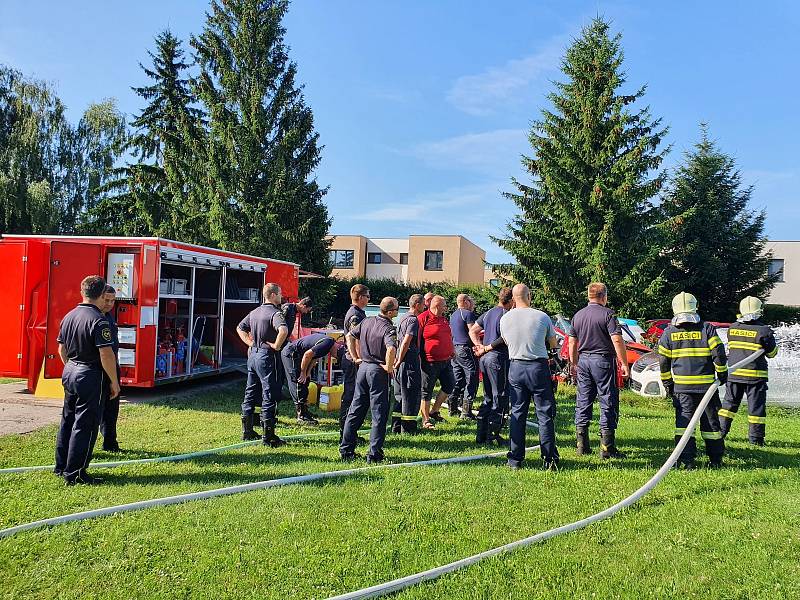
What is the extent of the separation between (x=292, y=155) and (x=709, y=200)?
18238mm

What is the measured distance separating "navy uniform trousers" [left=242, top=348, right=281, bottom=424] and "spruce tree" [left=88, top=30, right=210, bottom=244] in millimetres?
18992

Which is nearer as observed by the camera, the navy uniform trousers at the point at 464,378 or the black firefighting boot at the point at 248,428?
the black firefighting boot at the point at 248,428

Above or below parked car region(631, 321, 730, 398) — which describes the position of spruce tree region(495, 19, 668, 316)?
above

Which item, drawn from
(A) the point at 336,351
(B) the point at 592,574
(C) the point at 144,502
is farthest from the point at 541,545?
(A) the point at 336,351

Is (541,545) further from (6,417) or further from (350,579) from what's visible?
(6,417)

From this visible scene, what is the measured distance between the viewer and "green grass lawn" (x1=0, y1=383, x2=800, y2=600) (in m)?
3.42

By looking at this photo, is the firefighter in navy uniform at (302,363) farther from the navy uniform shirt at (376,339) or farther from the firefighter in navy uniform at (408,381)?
the navy uniform shirt at (376,339)

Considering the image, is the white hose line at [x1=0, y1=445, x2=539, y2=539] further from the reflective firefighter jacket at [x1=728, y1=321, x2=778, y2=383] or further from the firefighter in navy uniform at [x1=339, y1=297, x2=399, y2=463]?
the reflective firefighter jacket at [x1=728, y1=321, x2=778, y2=383]

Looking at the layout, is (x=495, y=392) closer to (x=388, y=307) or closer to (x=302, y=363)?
(x=388, y=307)

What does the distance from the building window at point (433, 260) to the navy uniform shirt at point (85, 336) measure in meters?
39.5

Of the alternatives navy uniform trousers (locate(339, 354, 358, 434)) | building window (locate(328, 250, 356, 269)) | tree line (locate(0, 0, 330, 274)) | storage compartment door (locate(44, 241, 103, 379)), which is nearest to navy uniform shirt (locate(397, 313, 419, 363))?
navy uniform trousers (locate(339, 354, 358, 434))

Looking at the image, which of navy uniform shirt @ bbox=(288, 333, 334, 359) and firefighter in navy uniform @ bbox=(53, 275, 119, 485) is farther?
navy uniform shirt @ bbox=(288, 333, 334, 359)

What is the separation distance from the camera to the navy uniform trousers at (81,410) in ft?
16.8

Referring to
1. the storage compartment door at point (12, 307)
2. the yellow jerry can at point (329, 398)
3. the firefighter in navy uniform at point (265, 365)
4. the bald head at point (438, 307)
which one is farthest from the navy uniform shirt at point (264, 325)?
the storage compartment door at point (12, 307)
